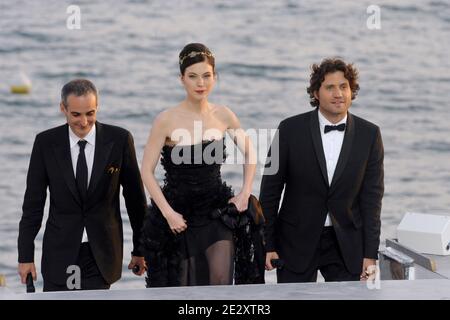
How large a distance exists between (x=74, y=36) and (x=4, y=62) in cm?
193

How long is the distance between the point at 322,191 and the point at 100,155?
1.36 metres

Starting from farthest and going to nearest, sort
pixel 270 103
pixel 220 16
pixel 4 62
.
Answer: pixel 220 16
pixel 4 62
pixel 270 103

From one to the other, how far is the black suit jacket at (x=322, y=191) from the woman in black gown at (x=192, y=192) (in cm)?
32

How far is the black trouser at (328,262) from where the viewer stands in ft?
26.4

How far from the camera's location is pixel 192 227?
310 inches

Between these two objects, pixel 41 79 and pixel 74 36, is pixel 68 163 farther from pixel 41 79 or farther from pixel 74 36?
pixel 74 36

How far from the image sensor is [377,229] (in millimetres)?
8000

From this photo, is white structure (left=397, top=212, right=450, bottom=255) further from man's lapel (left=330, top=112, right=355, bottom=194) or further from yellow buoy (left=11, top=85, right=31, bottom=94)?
yellow buoy (left=11, top=85, right=31, bottom=94)

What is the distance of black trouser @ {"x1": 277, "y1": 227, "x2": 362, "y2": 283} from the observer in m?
8.04

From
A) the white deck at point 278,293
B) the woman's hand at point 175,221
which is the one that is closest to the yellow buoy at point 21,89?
the woman's hand at point 175,221

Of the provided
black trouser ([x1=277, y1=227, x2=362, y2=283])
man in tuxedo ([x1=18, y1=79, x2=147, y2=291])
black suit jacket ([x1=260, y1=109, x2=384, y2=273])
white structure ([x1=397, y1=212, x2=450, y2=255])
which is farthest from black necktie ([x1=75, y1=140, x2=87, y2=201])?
white structure ([x1=397, y1=212, x2=450, y2=255])
